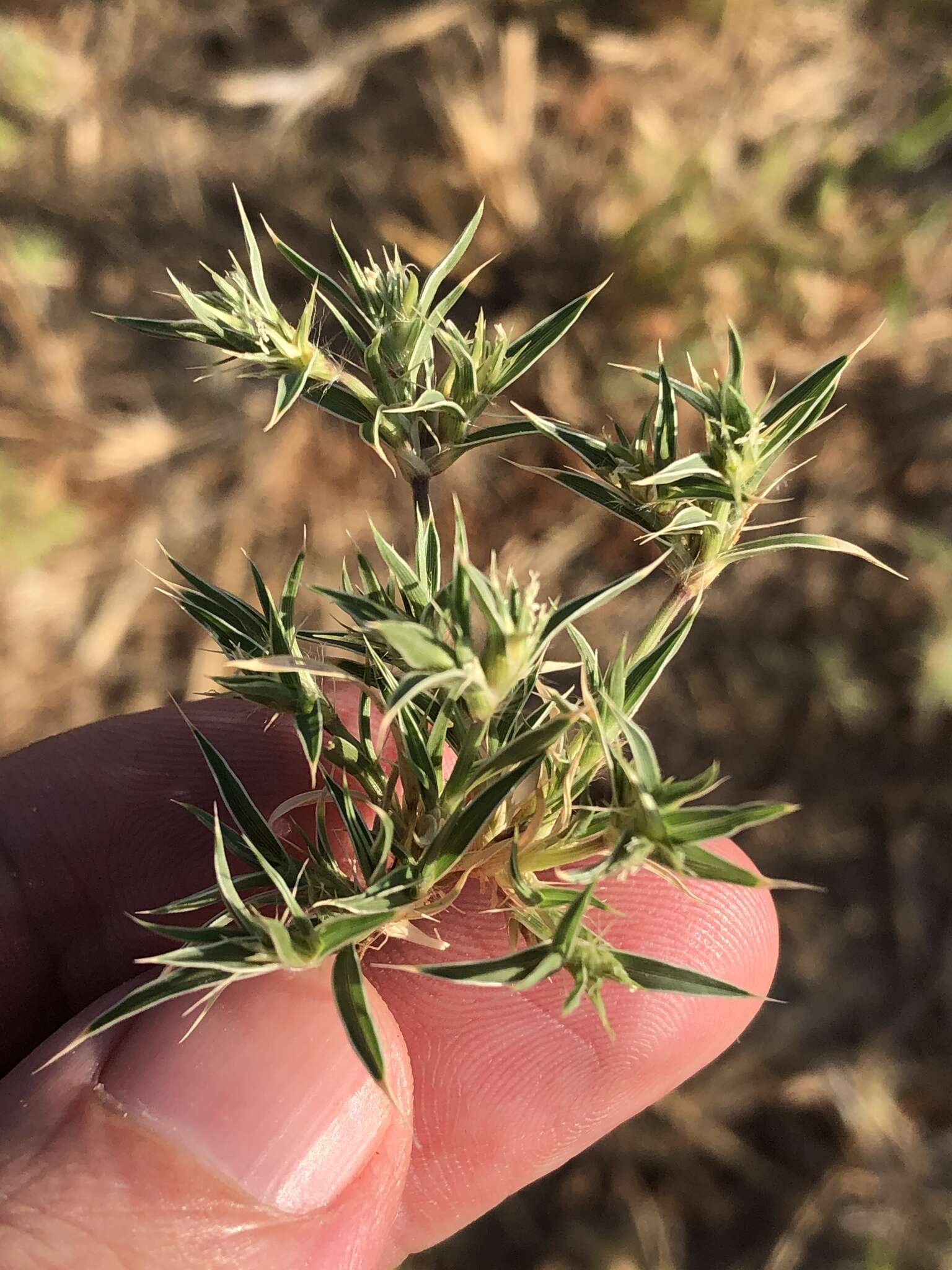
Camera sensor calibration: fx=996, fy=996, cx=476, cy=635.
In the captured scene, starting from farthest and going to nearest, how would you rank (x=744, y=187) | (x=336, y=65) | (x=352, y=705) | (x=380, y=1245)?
(x=336, y=65), (x=744, y=187), (x=352, y=705), (x=380, y=1245)

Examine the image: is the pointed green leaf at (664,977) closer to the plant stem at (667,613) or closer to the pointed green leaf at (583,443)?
the plant stem at (667,613)

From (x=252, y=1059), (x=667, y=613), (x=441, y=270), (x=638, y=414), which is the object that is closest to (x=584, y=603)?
(x=667, y=613)

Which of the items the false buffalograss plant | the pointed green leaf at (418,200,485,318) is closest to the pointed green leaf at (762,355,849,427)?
the false buffalograss plant

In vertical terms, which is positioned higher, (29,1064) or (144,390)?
(144,390)

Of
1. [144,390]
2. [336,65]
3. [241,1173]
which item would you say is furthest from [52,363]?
[241,1173]

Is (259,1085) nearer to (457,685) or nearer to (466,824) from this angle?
(466,824)

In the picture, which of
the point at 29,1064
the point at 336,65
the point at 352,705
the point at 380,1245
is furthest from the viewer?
the point at 336,65

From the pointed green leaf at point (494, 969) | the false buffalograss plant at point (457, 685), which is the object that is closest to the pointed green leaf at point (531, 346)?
the false buffalograss plant at point (457, 685)

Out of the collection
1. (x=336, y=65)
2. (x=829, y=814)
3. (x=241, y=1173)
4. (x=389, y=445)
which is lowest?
(x=829, y=814)

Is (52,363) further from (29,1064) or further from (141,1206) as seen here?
(141,1206)
